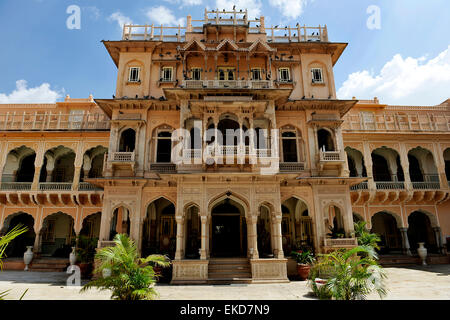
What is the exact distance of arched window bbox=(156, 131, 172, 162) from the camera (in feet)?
60.2

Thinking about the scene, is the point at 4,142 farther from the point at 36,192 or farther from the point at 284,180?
the point at 284,180

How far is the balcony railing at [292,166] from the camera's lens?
1727 cm

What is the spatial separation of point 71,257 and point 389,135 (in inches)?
960

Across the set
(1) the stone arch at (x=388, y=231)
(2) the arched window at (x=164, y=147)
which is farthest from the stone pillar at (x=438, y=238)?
(2) the arched window at (x=164, y=147)

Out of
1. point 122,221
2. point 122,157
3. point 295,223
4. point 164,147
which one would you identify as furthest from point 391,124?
point 122,221

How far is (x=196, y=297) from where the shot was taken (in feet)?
35.2

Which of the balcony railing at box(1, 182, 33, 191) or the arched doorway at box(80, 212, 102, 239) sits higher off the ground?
the balcony railing at box(1, 182, 33, 191)

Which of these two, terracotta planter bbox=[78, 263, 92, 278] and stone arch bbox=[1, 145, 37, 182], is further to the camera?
stone arch bbox=[1, 145, 37, 182]

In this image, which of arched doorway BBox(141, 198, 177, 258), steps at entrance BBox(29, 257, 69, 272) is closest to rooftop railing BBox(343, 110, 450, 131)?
arched doorway BBox(141, 198, 177, 258)

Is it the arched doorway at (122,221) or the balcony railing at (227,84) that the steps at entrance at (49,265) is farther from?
the balcony railing at (227,84)

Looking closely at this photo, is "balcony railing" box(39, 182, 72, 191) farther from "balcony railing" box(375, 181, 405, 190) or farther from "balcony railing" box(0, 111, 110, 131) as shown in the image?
"balcony railing" box(375, 181, 405, 190)

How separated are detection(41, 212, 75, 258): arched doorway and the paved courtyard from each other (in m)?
7.28

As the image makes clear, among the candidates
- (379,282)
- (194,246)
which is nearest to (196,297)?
(379,282)

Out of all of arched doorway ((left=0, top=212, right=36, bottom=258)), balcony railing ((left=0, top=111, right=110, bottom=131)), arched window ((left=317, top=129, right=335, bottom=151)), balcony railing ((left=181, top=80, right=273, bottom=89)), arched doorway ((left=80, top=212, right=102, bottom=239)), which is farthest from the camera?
arched doorway ((left=80, top=212, right=102, bottom=239))
